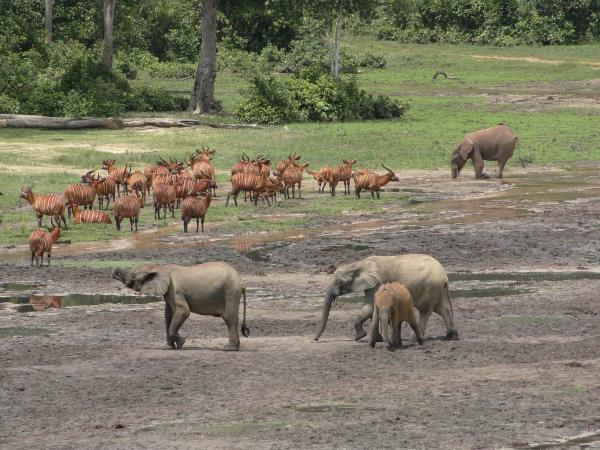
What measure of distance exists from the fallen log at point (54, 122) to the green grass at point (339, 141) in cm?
62

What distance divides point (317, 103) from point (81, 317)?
28584mm

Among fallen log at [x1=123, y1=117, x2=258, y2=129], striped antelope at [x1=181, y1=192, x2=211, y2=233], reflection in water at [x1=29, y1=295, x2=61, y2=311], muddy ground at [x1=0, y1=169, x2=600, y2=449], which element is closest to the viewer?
muddy ground at [x1=0, y1=169, x2=600, y2=449]

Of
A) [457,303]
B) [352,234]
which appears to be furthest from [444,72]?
[457,303]

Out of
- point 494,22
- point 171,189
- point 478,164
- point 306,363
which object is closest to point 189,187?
point 171,189

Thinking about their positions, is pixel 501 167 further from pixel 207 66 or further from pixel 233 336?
pixel 233 336

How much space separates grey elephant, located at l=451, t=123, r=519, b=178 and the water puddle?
15419 mm

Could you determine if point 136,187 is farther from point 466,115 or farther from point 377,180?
point 466,115

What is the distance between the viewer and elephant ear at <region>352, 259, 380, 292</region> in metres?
13.5

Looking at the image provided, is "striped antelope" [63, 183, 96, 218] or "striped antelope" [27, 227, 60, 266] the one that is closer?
"striped antelope" [27, 227, 60, 266]

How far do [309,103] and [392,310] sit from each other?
30.8m

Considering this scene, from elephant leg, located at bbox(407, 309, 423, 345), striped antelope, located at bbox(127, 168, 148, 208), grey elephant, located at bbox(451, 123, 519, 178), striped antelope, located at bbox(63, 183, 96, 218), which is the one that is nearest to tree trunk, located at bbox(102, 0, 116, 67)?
grey elephant, located at bbox(451, 123, 519, 178)

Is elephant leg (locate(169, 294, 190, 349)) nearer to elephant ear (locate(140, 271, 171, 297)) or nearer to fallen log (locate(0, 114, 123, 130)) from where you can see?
elephant ear (locate(140, 271, 171, 297))

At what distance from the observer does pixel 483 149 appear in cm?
3167

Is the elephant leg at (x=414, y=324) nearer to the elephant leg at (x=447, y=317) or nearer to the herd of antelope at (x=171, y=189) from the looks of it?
the elephant leg at (x=447, y=317)
